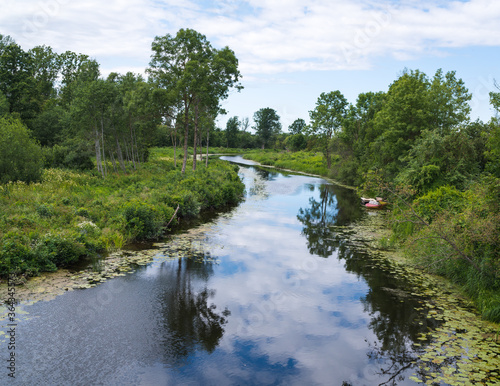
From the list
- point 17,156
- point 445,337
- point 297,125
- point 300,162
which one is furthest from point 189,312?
point 297,125

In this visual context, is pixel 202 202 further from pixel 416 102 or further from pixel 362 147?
pixel 362 147

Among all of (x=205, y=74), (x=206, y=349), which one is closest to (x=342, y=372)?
(x=206, y=349)

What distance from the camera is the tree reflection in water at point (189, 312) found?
8.85 metres

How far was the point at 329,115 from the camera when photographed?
5953 centimetres

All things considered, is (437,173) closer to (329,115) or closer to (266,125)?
(329,115)

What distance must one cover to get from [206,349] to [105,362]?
2.26 metres

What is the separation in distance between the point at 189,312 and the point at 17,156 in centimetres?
1682

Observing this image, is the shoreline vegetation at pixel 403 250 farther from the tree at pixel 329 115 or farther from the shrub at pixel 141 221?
the tree at pixel 329 115

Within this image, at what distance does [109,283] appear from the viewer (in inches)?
467

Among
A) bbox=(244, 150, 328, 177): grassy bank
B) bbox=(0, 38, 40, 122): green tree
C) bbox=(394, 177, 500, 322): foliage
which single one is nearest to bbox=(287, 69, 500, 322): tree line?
bbox=(394, 177, 500, 322): foliage

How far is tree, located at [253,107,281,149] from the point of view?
130 m

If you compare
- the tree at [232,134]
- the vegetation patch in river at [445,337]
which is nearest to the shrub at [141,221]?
the vegetation patch in river at [445,337]

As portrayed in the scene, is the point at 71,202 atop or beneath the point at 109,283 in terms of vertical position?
atop

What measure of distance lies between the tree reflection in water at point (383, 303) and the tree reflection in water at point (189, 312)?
362 cm
